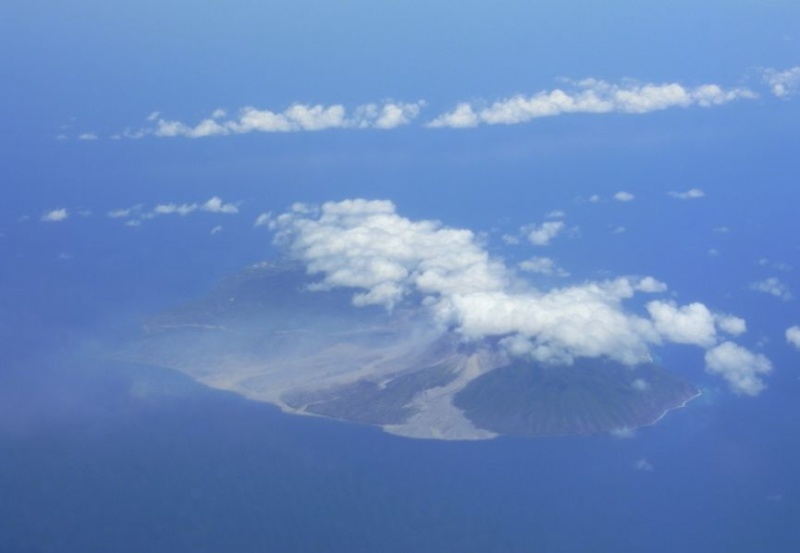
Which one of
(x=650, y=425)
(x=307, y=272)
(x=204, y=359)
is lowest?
(x=650, y=425)

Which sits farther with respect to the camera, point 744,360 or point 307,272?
point 307,272

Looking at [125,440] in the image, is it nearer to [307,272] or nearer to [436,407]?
[436,407]

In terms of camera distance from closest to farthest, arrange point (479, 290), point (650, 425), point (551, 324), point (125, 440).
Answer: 1. point (125, 440)
2. point (650, 425)
3. point (551, 324)
4. point (479, 290)

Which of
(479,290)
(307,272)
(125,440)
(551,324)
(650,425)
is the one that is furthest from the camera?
(307,272)

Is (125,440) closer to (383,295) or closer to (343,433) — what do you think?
(343,433)

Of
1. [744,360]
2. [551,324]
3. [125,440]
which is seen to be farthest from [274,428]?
[744,360]

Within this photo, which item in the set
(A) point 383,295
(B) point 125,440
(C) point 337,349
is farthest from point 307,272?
(B) point 125,440

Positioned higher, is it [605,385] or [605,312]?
[605,312]
